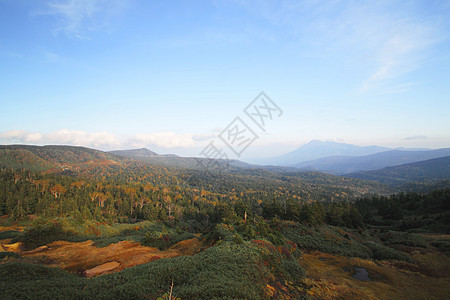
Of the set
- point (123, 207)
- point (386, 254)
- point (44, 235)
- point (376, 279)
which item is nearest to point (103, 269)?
point (44, 235)

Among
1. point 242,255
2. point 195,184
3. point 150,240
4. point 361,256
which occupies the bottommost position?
point 195,184

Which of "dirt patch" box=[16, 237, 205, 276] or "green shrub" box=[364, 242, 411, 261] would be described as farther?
"green shrub" box=[364, 242, 411, 261]

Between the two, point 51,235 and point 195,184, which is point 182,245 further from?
point 195,184

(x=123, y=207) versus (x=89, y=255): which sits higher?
(x=89, y=255)

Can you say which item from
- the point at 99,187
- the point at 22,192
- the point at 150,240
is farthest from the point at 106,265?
the point at 99,187

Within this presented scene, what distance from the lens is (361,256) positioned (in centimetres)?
2553

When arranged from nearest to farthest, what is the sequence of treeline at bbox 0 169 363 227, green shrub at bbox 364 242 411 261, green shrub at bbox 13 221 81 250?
1. green shrub at bbox 364 242 411 261
2. green shrub at bbox 13 221 81 250
3. treeline at bbox 0 169 363 227

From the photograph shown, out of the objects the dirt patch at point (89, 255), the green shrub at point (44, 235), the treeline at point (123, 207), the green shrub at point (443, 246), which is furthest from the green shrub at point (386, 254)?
the green shrub at point (44, 235)

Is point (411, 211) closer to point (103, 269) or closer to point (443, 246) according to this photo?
point (443, 246)

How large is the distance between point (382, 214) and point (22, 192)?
129 meters

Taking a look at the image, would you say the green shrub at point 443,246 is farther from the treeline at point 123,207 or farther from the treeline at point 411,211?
the treeline at point 411,211

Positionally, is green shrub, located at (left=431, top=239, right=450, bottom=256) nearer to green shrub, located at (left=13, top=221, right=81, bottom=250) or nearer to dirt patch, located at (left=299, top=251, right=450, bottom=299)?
dirt patch, located at (left=299, top=251, right=450, bottom=299)

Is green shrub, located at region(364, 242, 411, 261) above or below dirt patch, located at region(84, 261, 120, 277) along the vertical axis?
below

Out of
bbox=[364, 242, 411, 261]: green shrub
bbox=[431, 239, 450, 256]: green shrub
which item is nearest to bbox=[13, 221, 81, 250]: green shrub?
bbox=[364, 242, 411, 261]: green shrub
